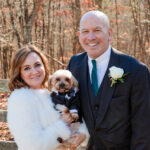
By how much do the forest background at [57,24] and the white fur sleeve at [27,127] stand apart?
17.9 feet

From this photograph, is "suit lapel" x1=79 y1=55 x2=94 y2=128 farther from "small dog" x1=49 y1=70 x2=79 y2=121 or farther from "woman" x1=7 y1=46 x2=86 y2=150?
"woman" x1=7 y1=46 x2=86 y2=150

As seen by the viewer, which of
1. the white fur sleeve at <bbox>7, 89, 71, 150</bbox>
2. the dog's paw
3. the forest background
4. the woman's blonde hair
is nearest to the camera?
the white fur sleeve at <bbox>7, 89, 71, 150</bbox>

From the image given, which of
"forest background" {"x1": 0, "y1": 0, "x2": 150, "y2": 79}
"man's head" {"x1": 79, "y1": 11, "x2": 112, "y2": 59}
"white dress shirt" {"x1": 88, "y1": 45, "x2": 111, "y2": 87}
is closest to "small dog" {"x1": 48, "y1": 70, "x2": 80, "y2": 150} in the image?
"white dress shirt" {"x1": 88, "y1": 45, "x2": 111, "y2": 87}

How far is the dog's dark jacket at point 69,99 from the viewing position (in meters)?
3.02

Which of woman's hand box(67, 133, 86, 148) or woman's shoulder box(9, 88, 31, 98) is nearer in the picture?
woman's shoulder box(9, 88, 31, 98)

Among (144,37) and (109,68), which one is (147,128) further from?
(144,37)

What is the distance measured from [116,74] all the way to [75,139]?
0.92m

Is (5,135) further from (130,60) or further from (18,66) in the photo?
(130,60)

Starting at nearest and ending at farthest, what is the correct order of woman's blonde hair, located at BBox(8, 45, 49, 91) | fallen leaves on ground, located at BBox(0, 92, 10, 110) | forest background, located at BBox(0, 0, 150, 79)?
1. woman's blonde hair, located at BBox(8, 45, 49, 91)
2. fallen leaves on ground, located at BBox(0, 92, 10, 110)
3. forest background, located at BBox(0, 0, 150, 79)

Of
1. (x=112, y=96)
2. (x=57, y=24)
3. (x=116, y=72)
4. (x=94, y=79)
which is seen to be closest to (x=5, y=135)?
(x=94, y=79)

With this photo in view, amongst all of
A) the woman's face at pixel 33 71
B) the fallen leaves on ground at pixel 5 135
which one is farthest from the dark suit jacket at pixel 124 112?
the fallen leaves on ground at pixel 5 135

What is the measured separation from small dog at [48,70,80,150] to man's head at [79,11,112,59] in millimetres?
445

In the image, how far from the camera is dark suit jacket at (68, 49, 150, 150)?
8.96ft

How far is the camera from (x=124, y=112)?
9.00 ft
